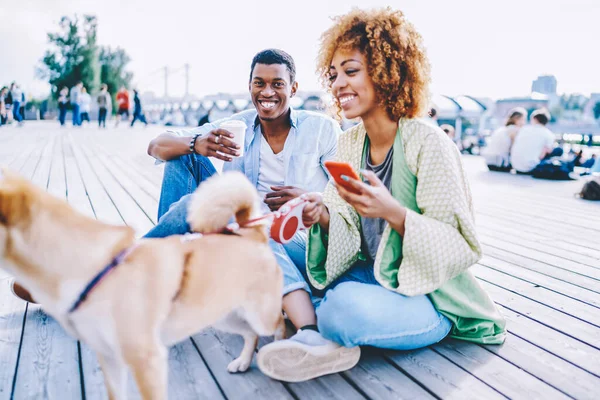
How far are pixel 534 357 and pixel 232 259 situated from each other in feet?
4.67

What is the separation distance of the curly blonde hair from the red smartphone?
1.76 feet

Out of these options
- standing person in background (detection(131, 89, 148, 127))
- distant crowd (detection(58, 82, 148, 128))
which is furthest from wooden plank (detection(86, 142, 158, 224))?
standing person in background (detection(131, 89, 148, 127))

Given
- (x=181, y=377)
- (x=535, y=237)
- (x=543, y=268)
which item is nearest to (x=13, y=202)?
(x=181, y=377)

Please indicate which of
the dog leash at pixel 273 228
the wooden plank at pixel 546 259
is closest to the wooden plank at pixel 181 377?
the dog leash at pixel 273 228

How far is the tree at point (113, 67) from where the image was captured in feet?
133

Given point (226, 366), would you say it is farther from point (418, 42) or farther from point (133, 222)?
point (133, 222)

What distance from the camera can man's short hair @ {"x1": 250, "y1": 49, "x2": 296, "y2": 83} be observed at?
Result: 2561 millimetres

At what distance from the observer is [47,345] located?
190cm

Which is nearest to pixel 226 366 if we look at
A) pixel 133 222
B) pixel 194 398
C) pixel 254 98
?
pixel 194 398

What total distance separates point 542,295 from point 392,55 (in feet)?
5.56

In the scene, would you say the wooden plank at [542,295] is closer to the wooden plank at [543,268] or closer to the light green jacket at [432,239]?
the wooden plank at [543,268]

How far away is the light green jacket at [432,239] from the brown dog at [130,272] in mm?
618

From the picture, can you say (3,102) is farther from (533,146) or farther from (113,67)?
(113,67)

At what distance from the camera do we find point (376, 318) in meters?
1.66
